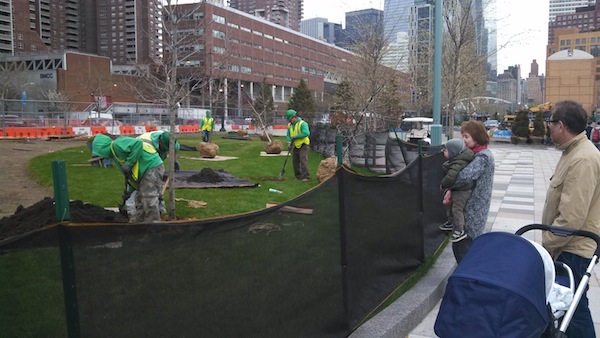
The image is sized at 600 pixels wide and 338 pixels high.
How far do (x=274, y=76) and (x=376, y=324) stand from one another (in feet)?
306

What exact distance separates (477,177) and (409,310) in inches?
59.2

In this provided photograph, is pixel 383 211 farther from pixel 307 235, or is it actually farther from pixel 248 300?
pixel 248 300

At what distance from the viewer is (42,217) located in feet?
21.3

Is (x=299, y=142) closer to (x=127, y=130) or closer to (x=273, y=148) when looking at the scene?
(x=273, y=148)

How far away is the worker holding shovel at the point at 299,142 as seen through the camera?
13.1 meters

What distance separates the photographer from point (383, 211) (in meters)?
5.05

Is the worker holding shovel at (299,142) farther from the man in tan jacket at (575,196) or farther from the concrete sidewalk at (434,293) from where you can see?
the man in tan jacket at (575,196)

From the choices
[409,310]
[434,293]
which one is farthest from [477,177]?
[409,310]

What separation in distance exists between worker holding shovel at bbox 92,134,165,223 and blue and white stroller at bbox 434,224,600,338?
5.18m

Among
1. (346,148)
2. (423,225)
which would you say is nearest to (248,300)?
(423,225)

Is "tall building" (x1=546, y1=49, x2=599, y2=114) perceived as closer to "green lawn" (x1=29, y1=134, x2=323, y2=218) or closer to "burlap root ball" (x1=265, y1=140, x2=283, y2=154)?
"burlap root ball" (x1=265, y1=140, x2=283, y2=154)

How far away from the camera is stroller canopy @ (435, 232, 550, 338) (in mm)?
2652

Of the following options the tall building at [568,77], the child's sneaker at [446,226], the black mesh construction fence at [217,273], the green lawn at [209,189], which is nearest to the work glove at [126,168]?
the green lawn at [209,189]

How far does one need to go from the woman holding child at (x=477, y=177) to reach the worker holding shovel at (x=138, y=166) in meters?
4.29
